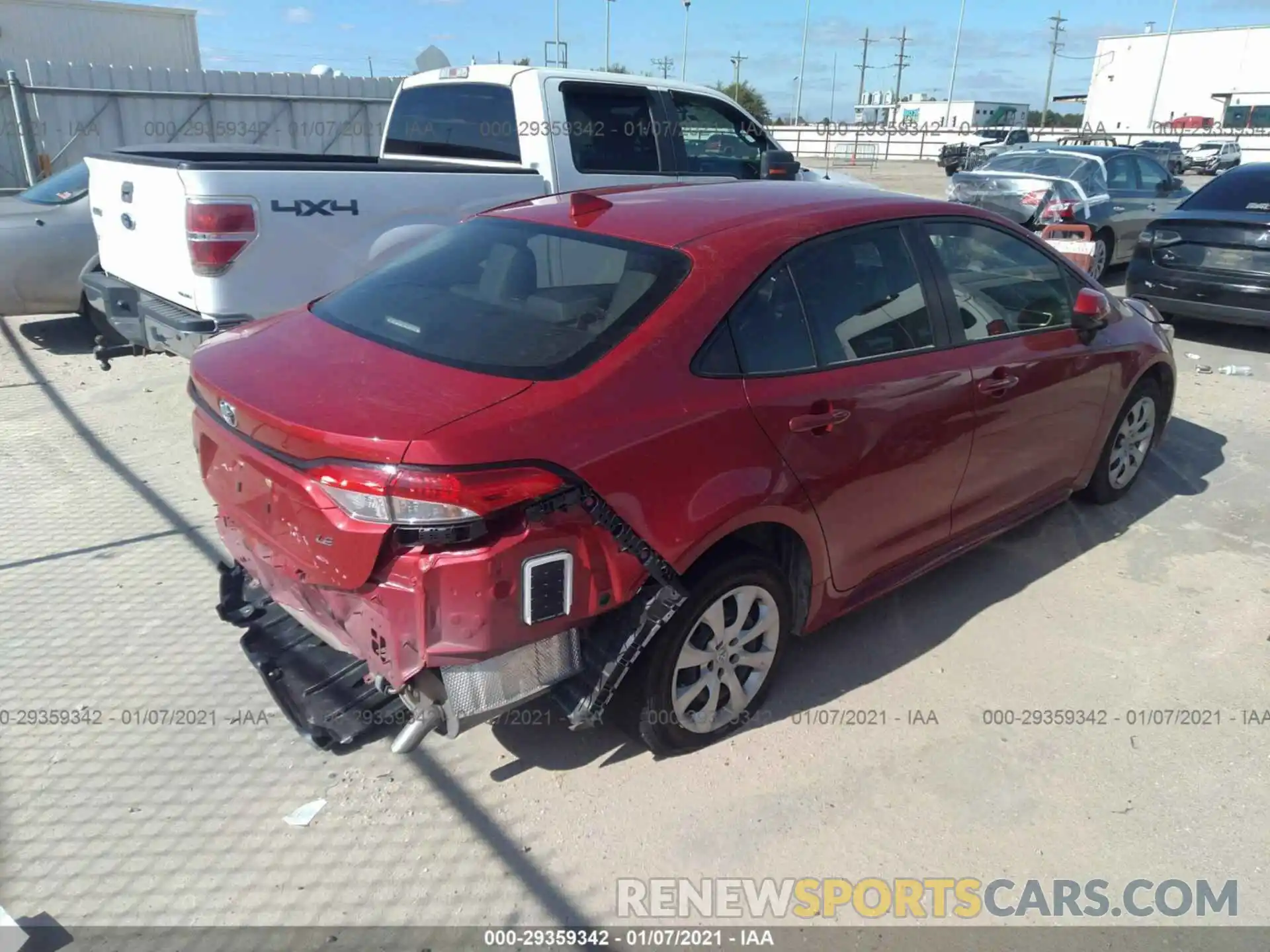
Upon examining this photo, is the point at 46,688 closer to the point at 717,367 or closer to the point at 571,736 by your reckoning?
the point at 571,736

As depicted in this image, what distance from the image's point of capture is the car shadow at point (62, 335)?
7.97m

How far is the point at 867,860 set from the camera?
8.82 feet

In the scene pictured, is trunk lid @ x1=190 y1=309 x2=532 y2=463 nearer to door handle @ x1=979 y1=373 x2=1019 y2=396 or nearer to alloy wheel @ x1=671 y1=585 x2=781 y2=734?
alloy wheel @ x1=671 y1=585 x2=781 y2=734

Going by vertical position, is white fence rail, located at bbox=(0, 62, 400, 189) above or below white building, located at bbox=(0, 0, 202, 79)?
below

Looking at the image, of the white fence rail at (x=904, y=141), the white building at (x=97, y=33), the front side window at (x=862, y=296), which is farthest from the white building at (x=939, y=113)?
the front side window at (x=862, y=296)

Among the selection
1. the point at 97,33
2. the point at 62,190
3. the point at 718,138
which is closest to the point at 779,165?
the point at 718,138

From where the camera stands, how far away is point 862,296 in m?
3.30

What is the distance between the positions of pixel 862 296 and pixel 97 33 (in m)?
31.5

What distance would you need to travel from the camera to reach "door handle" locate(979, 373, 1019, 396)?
362 cm

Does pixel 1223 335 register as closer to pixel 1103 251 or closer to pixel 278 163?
pixel 1103 251

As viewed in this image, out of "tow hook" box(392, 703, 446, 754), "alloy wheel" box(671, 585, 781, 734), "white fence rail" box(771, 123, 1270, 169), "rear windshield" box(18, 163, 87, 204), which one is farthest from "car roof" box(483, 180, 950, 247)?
"white fence rail" box(771, 123, 1270, 169)

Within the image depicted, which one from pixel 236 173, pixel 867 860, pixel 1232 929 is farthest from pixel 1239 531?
pixel 236 173

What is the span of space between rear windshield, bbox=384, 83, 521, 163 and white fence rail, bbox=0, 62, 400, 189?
26.2 ft

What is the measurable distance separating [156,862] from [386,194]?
392cm
